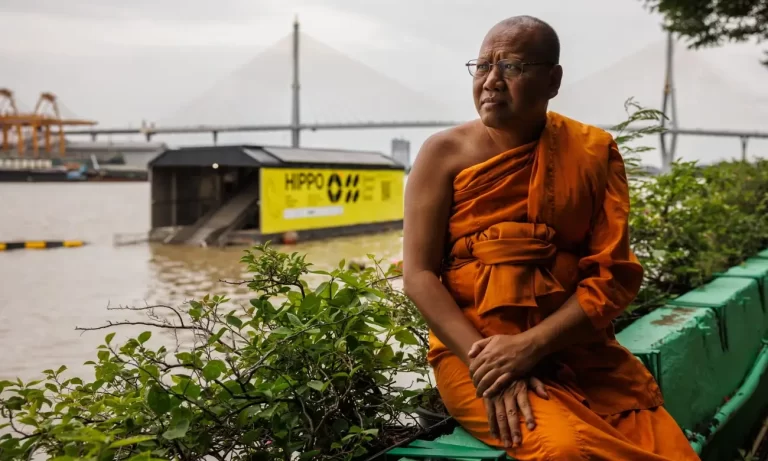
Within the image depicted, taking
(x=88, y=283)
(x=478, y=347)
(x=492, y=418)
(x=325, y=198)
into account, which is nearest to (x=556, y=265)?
(x=478, y=347)

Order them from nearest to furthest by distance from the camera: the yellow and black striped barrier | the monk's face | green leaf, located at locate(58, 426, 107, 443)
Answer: green leaf, located at locate(58, 426, 107, 443)
the monk's face
the yellow and black striped barrier

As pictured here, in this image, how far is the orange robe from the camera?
1.72 meters

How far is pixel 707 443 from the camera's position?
2680 millimetres

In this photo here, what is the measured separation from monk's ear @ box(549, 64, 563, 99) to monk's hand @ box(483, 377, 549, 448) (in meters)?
0.69

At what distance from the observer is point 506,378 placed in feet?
5.37

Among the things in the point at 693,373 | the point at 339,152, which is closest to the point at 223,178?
the point at 339,152

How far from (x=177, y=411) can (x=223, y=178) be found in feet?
60.7

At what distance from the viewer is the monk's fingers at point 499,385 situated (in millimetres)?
1636

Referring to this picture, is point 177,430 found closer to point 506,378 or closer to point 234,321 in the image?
point 234,321

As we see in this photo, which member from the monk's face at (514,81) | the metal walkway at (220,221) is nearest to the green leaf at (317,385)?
the monk's face at (514,81)

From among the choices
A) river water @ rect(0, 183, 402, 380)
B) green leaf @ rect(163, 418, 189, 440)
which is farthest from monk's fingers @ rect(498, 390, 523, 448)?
river water @ rect(0, 183, 402, 380)

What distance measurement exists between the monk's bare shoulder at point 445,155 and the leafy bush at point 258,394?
1.23ft

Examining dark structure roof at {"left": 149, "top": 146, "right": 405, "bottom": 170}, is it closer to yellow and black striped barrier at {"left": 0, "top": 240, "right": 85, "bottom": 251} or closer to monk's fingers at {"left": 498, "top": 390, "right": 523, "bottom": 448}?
yellow and black striped barrier at {"left": 0, "top": 240, "right": 85, "bottom": 251}

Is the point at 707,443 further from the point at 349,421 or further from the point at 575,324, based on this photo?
the point at 349,421
